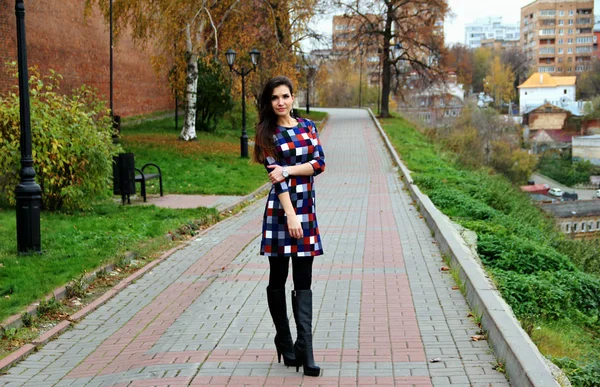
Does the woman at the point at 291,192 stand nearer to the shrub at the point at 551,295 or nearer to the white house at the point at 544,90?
the shrub at the point at 551,295

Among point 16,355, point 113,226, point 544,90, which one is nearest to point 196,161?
point 113,226

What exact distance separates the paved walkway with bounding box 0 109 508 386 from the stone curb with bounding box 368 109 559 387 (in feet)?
0.42

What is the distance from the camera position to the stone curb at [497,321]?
4379mm

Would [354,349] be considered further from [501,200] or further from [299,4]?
[299,4]

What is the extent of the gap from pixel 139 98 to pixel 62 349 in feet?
108

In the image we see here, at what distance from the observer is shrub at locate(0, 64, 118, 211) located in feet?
39.4

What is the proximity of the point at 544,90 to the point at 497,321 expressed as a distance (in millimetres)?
126040

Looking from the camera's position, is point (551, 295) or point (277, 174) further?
point (551, 295)

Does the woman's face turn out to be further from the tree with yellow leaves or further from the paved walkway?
the tree with yellow leaves

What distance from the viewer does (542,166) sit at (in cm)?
8500

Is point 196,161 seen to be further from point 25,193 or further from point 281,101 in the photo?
point 281,101

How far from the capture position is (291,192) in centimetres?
471

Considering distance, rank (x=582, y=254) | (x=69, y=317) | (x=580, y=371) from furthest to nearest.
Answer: (x=582, y=254) < (x=69, y=317) < (x=580, y=371)

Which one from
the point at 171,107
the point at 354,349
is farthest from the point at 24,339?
the point at 171,107
